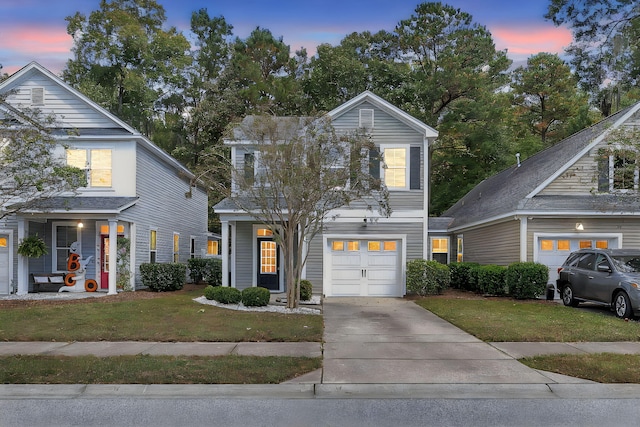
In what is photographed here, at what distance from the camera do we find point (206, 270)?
2280cm

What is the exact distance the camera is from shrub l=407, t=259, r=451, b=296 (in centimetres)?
1758

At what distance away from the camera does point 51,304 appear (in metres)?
15.1

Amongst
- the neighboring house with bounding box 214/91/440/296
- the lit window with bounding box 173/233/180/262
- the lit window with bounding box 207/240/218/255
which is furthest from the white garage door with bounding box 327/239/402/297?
the lit window with bounding box 207/240/218/255

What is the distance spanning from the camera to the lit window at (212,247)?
3156cm

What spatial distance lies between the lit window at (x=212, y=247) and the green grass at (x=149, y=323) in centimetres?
1662

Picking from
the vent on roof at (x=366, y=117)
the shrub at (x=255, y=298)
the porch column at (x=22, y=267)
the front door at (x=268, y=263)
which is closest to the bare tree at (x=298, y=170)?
the shrub at (x=255, y=298)

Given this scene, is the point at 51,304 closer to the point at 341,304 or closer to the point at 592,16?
the point at 341,304

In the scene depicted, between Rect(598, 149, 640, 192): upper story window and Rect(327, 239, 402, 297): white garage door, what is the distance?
734 centimetres

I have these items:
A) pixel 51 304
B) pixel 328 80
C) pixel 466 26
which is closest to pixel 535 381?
pixel 51 304

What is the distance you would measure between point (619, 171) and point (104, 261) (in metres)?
18.3

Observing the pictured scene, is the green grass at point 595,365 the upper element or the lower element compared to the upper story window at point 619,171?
lower

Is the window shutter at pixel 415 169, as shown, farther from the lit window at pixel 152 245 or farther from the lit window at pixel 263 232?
the lit window at pixel 152 245

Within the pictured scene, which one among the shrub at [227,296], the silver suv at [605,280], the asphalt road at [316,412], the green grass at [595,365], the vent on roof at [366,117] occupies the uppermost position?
the vent on roof at [366,117]

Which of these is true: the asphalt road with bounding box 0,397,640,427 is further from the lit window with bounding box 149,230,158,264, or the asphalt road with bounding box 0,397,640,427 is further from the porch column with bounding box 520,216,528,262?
the lit window with bounding box 149,230,158,264
